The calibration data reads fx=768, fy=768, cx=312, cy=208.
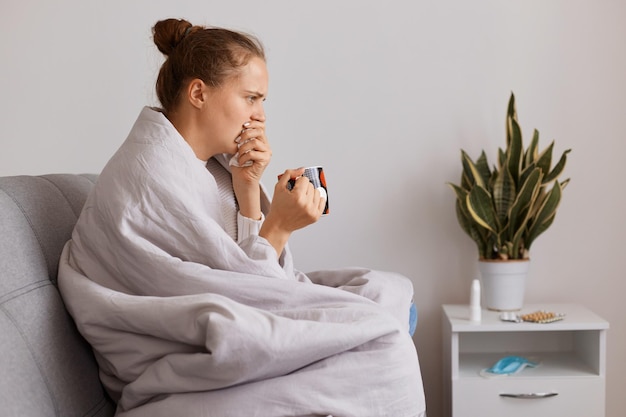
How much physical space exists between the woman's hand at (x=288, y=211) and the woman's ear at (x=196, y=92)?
250mm

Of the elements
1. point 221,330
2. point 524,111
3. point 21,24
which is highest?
point 21,24

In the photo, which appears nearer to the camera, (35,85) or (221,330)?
(221,330)

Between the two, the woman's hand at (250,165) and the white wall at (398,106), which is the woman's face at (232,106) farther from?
the white wall at (398,106)

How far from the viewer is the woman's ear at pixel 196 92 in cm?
160

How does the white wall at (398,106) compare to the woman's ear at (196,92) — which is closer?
the woman's ear at (196,92)

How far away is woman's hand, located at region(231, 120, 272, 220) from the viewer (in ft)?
5.40

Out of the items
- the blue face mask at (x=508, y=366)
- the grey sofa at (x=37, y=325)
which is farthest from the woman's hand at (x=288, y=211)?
the blue face mask at (x=508, y=366)

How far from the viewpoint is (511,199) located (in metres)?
2.43

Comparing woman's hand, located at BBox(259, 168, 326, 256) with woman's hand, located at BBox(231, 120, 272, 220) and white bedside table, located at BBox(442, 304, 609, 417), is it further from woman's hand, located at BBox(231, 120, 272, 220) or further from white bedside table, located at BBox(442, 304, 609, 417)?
white bedside table, located at BBox(442, 304, 609, 417)

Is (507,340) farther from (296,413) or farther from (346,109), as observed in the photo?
(296,413)

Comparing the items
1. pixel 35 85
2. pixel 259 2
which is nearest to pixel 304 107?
pixel 259 2

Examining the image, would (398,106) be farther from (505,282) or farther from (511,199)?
(505,282)

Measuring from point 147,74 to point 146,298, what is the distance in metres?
1.58

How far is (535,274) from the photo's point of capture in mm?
2668
